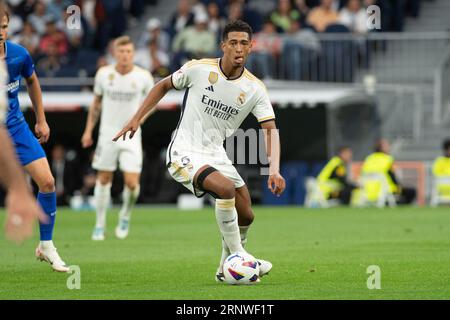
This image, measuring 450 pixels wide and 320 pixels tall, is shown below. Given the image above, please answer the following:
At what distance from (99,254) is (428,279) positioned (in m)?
4.92

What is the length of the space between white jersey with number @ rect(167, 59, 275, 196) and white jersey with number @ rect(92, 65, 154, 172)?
670 centimetres

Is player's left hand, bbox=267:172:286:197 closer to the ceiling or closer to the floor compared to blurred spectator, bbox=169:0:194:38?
closer to the floor

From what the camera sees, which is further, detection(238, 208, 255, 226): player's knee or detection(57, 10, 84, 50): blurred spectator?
detection(57, 10, 84, 50): blurred spectator

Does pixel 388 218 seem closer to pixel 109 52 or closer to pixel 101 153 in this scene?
pixel 101 153

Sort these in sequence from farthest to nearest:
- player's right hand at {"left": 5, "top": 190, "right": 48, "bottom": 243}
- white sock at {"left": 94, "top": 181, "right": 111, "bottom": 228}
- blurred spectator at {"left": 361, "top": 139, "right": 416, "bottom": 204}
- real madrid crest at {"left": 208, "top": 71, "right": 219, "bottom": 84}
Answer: blurred spectator at {"left": 361, "top": 139, "right": 416, "bottom": 204}
white sock at {"left": 94, "top": 181, "right": 111, "bottom": 228}
real madrid crest at {"left": 208, "top": 71, "right": 219, "bottom": 84}
player's right hand at {"left": 5, "top": 190, "right": 48, "bottom": 243}

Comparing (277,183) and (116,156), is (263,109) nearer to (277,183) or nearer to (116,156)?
(277,183)

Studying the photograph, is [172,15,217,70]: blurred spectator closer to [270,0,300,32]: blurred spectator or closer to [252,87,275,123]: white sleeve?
[270,0,300,32]: blurred spectator

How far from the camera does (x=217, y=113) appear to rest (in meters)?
11.2

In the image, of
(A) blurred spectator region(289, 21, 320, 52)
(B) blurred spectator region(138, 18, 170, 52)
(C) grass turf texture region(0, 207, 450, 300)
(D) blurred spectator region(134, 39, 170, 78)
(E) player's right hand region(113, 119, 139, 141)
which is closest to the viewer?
(C) grass turf texture region(0, 207, 450, 300)

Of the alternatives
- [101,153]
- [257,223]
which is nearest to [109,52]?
[257,223]

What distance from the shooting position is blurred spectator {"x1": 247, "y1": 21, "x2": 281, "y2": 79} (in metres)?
27.8

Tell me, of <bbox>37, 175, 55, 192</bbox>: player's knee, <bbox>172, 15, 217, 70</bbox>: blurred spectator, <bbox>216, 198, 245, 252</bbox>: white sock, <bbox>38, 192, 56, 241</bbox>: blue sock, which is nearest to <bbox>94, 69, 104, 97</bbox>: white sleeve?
<bbox>38, 192, 56, 241</bbox>: blue sock

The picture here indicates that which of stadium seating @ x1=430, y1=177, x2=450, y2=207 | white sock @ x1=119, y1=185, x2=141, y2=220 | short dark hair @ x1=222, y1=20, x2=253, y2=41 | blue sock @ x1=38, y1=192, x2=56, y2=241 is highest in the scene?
short dark hair @ x1=222, y1=20, x2=253, y2=41

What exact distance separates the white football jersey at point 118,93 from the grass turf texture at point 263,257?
1770 millimetres
